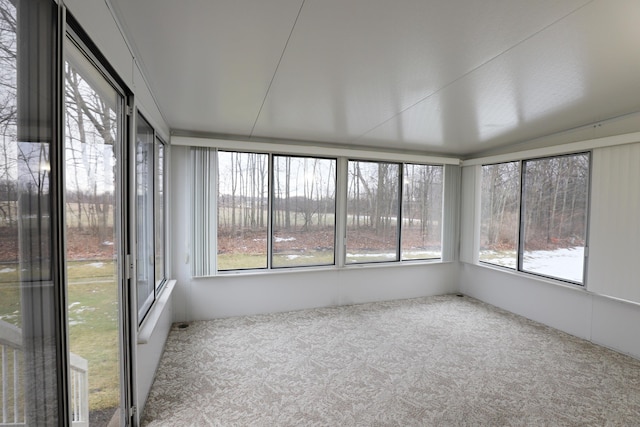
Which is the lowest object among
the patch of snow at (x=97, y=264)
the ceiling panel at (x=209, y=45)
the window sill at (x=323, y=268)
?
the window sill at (x=323, y=268)

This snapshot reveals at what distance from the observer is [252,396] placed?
2.38 metres

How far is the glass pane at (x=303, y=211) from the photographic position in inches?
169

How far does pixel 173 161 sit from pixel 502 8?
3.65m

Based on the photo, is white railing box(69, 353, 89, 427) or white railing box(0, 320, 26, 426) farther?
white railing box(69, 353, 89, 427)

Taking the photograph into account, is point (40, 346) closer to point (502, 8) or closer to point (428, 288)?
point (502, 8)

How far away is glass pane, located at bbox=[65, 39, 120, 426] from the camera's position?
1.40 metres

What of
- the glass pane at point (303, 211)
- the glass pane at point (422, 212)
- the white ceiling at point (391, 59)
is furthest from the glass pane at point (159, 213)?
the glass pane at point (422, 212)

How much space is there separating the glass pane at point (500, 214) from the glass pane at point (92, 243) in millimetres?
4845

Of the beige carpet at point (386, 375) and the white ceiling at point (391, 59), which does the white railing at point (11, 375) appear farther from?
the beige carpet at point (386, 375)

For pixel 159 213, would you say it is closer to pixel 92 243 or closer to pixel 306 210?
pixel 92 243

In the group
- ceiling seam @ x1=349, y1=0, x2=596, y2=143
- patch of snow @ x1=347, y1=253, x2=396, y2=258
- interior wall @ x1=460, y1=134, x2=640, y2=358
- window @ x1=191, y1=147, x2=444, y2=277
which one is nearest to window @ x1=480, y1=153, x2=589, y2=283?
interior wall @ x1=460, y1=134, x2=640, y2=358

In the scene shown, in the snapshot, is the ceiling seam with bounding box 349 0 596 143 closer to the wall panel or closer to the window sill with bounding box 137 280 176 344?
the wall panel

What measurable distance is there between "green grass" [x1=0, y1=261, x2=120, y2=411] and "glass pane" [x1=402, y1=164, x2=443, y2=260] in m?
4.15

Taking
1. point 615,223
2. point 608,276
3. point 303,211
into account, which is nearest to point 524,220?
point 615,223
